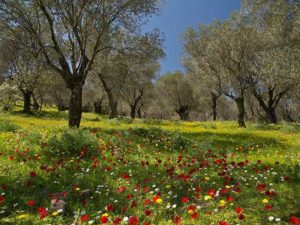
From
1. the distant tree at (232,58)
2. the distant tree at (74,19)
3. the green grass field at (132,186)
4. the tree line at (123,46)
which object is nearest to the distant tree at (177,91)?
the tree line at (123,46)

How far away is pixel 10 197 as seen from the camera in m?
7.23

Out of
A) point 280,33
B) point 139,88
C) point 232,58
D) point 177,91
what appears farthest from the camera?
point 177,91

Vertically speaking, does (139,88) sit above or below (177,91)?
below

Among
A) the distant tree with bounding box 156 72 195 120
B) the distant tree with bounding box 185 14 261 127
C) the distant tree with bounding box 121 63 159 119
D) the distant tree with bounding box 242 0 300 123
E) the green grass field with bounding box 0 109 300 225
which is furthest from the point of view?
the distant tree with bounding box 156 72 195 120

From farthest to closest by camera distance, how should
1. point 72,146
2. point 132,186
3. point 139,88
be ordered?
point 139,88 → point 72,146 → point 132,186

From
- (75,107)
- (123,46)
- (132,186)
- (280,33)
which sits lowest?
(132,186)

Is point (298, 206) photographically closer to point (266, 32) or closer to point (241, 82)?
point (241, 82)

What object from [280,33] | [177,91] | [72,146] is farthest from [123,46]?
[177,91]

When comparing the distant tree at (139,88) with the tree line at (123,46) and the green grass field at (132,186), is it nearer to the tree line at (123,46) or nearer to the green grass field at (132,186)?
the tree line at (123,46)

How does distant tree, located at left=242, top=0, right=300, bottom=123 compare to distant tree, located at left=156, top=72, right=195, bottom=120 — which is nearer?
distant tree, located at left=242, top=0, right=300, bottom=123

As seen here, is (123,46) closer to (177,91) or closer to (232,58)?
(232,58)

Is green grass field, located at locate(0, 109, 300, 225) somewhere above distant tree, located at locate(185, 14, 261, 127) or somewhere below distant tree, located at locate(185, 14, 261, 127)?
below

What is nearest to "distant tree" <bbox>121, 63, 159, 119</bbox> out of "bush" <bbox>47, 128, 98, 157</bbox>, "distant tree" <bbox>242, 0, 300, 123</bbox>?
"distant tree" <bbox>242, 0, 300, 123</bbox>

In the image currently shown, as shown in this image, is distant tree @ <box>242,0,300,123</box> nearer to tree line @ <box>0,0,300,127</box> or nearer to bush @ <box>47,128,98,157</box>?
tree line @ <box>0,0,300,127</box>
